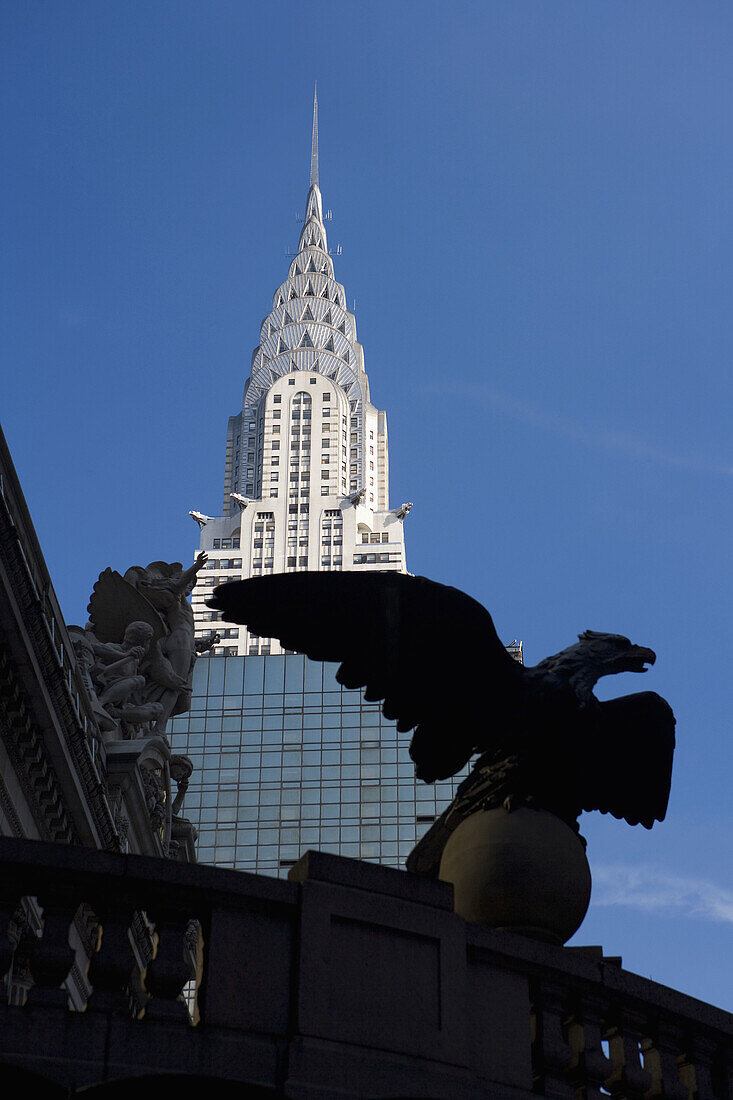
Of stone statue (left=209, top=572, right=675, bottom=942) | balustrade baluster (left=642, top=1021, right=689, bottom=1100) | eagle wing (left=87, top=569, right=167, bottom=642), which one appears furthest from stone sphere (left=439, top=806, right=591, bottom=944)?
eagle wing (left=87, top=569, right=167, bottom=642)

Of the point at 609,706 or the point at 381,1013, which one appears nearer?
the point at 381,1013

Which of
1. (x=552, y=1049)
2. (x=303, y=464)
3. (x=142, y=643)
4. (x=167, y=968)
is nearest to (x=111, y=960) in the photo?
(x=167, y=968)

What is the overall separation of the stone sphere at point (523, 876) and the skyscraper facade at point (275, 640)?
128 ft

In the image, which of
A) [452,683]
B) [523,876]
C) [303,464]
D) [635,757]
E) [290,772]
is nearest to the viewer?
[523,876]

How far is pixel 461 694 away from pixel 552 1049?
9.45 ft

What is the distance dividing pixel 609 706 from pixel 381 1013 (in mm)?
4039

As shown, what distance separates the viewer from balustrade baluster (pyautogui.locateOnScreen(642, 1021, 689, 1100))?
9203 mm

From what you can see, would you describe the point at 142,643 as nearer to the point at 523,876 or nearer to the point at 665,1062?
the point at 523,876

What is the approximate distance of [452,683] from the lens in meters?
11.1

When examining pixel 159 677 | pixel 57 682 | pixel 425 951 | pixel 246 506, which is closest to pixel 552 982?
pixel 425 951

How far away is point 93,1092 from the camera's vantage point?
290 inches

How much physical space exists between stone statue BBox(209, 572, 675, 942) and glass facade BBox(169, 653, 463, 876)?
74166 mm

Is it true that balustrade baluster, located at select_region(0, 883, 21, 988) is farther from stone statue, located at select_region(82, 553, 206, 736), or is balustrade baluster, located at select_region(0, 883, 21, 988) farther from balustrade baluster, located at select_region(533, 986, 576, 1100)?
stone statue, located at select_region(82, 553, 206, 736)

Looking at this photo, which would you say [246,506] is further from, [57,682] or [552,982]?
[552,982]
